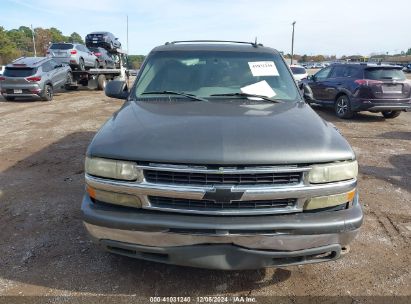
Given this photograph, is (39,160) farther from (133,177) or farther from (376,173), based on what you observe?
(376,173)

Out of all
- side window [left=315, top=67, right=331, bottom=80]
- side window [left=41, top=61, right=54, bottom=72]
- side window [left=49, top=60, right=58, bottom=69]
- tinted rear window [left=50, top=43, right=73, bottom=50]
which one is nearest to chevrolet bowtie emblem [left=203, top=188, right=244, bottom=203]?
side window [left=315, top=67, right=331, bottom=80]

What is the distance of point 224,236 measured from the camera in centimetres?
247

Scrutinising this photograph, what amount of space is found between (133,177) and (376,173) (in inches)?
185

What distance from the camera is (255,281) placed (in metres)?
3.07

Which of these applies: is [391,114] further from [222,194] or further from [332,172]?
[222,194]

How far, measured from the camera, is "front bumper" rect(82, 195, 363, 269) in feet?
8.16

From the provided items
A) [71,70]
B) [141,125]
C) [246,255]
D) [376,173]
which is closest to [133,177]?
[141,125]

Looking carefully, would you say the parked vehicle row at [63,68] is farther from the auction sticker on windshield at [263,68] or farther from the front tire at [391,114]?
the auction sticker on windshield at [263,68]

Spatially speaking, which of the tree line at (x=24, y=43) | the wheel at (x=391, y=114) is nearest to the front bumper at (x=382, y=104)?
the wheel at (x=391, y=114)

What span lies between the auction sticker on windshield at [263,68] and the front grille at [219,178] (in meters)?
1.76

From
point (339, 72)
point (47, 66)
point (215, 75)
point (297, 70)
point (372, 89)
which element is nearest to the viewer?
point (215, 75)

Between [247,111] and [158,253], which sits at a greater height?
[247,111]

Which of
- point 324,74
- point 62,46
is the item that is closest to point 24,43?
point 62,46

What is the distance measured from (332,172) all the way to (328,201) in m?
0.21
